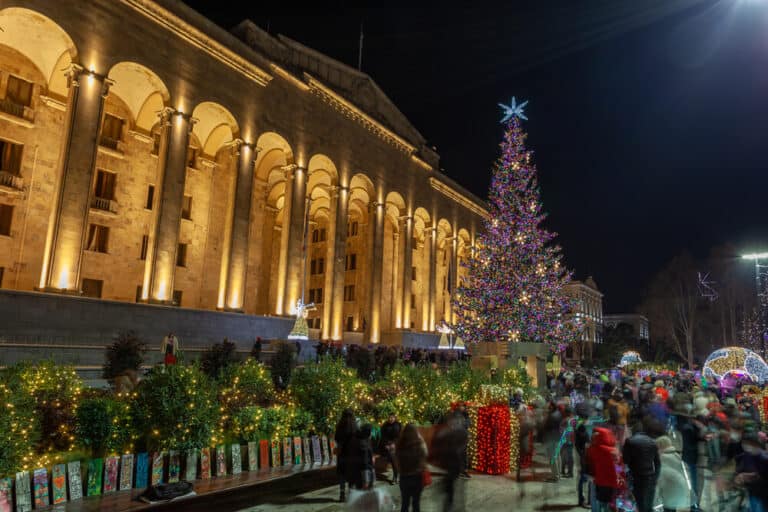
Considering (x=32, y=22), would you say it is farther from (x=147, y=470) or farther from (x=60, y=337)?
(x=147, y=470)

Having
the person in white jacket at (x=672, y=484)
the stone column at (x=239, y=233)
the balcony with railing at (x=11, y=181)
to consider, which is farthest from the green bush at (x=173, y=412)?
the balcony with railing at (x=11, y=181)

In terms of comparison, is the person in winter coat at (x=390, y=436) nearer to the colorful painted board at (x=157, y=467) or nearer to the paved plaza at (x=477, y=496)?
the paved plaza at (x=477, y=496)

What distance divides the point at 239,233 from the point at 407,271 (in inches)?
725

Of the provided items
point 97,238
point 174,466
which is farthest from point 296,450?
point 97,238

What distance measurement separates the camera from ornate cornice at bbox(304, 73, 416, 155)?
33.4 m

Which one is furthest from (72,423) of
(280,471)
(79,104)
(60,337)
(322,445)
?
(79,104)

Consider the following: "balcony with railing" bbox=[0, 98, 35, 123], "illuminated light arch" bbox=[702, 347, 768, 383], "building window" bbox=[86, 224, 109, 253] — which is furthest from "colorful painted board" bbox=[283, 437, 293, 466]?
"balcony with railing" bbox=[0, 98, 35, 123]

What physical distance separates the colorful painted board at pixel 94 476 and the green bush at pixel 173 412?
38.0 inches

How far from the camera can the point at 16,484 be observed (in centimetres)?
680

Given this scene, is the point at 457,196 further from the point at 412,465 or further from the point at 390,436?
the point at 412,465

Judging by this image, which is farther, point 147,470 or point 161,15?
point 161,15

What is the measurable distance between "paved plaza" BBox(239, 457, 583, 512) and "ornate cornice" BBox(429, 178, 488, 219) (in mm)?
38946

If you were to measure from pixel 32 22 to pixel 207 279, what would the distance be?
15513 mm

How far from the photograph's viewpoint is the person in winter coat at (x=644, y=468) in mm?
7094
